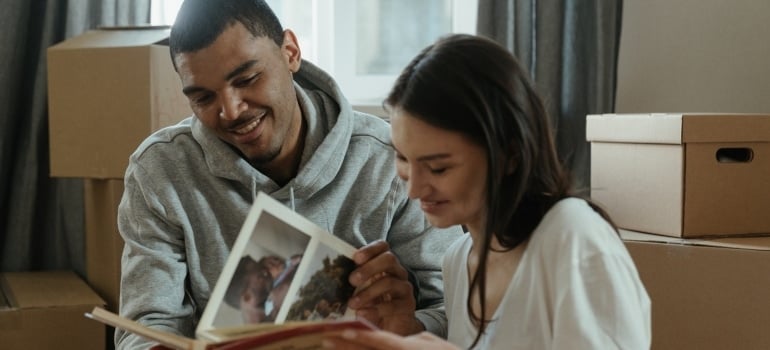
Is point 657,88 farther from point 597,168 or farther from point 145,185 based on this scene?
point 145,185

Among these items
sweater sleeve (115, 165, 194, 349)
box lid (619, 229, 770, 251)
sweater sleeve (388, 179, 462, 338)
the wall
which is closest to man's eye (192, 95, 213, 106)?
sweater sleeve (115, 165, 194, 349)

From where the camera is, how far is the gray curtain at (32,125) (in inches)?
96.4

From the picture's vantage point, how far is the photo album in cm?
105

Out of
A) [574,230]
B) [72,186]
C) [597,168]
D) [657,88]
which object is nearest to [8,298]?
[72,186]

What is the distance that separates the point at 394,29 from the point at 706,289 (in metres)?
1.39

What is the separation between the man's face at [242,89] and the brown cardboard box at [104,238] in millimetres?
739

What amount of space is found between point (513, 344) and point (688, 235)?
860 mm

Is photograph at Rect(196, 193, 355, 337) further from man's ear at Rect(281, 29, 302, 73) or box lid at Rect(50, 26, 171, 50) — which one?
box lid at Rect(50, 26, 171, 50)

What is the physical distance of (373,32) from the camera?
2930 millimetres

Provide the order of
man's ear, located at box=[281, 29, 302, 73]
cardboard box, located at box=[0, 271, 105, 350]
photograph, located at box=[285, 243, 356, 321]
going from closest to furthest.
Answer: photograph, located at box=[285, 243, 356, 321] → man's ear, located at box=[281, 29, 302, 73] → cardboard box, located at box=[0, 271, 105, 350]

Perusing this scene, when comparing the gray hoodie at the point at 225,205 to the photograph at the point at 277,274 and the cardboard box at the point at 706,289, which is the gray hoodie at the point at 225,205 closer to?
the photograph at the point at 277,274

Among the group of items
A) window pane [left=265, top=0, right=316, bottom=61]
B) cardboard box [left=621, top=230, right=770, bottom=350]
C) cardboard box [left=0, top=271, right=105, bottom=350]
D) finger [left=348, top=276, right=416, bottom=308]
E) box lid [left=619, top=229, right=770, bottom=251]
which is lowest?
cardboard box [left=0, top=271, right=105, bottom=350]

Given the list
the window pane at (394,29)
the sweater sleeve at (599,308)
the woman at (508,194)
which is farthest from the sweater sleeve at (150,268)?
the window pane at (394,29)

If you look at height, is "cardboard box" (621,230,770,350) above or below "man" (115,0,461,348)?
below
